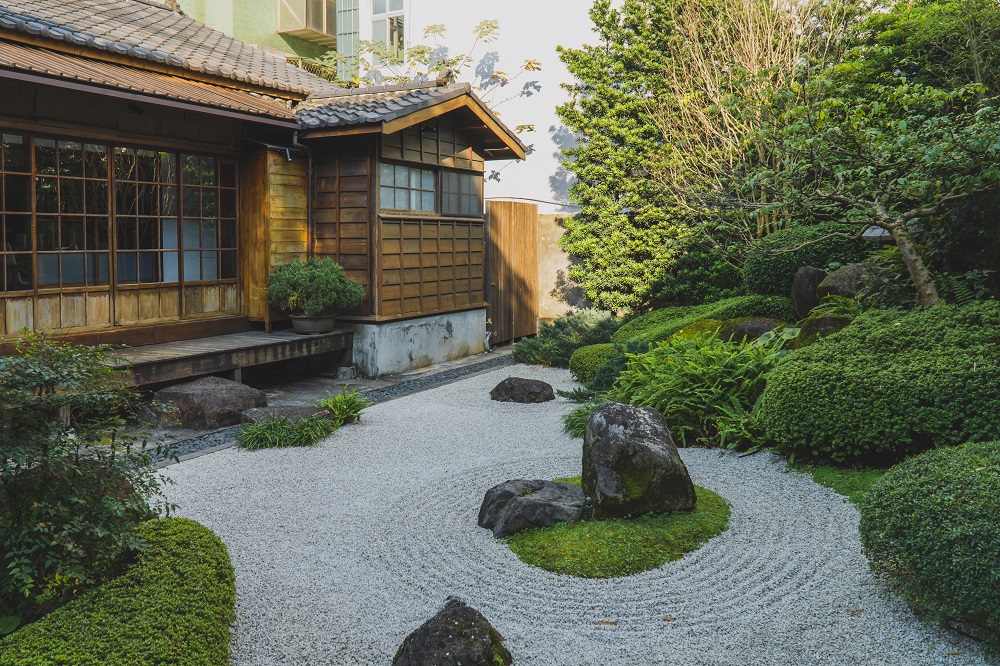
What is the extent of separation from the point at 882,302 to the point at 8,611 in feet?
25.2

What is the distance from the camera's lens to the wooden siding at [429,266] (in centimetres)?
1219

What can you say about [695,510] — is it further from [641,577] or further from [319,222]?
[319,222]

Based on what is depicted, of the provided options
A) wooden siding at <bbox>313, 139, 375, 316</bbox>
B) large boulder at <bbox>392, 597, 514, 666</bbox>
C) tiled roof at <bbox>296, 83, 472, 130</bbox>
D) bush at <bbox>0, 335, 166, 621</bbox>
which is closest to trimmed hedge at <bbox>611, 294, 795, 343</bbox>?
wooden siding at <bbox>313, 139, 375, 316</bbox>

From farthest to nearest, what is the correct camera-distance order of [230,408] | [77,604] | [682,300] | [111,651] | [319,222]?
1. [682,300]
2. [319,222]
3. [230,408]
4. [77,604]
5. [111,651]

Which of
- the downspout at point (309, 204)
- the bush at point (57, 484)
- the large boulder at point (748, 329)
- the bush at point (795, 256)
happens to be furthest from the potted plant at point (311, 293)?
the bush at point (57, 484)

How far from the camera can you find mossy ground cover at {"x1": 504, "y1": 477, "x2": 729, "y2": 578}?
4.98 metres

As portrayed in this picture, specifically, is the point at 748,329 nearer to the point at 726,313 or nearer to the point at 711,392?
the point at 726,313

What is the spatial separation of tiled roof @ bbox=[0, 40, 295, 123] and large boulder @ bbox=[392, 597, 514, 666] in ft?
22.5

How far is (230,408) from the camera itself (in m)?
8.99

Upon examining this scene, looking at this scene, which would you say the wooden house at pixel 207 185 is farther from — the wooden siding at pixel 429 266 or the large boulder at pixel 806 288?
the large boulder at pixel 806 288

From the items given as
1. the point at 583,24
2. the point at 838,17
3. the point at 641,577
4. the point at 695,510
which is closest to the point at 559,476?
the point at 695,510

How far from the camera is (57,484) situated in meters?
3.69

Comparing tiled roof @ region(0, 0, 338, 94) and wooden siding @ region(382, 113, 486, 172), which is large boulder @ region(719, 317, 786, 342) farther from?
tiled roof @ region(0, 0, 338, 94)

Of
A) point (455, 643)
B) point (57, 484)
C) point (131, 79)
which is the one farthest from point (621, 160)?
point (57, 484)
